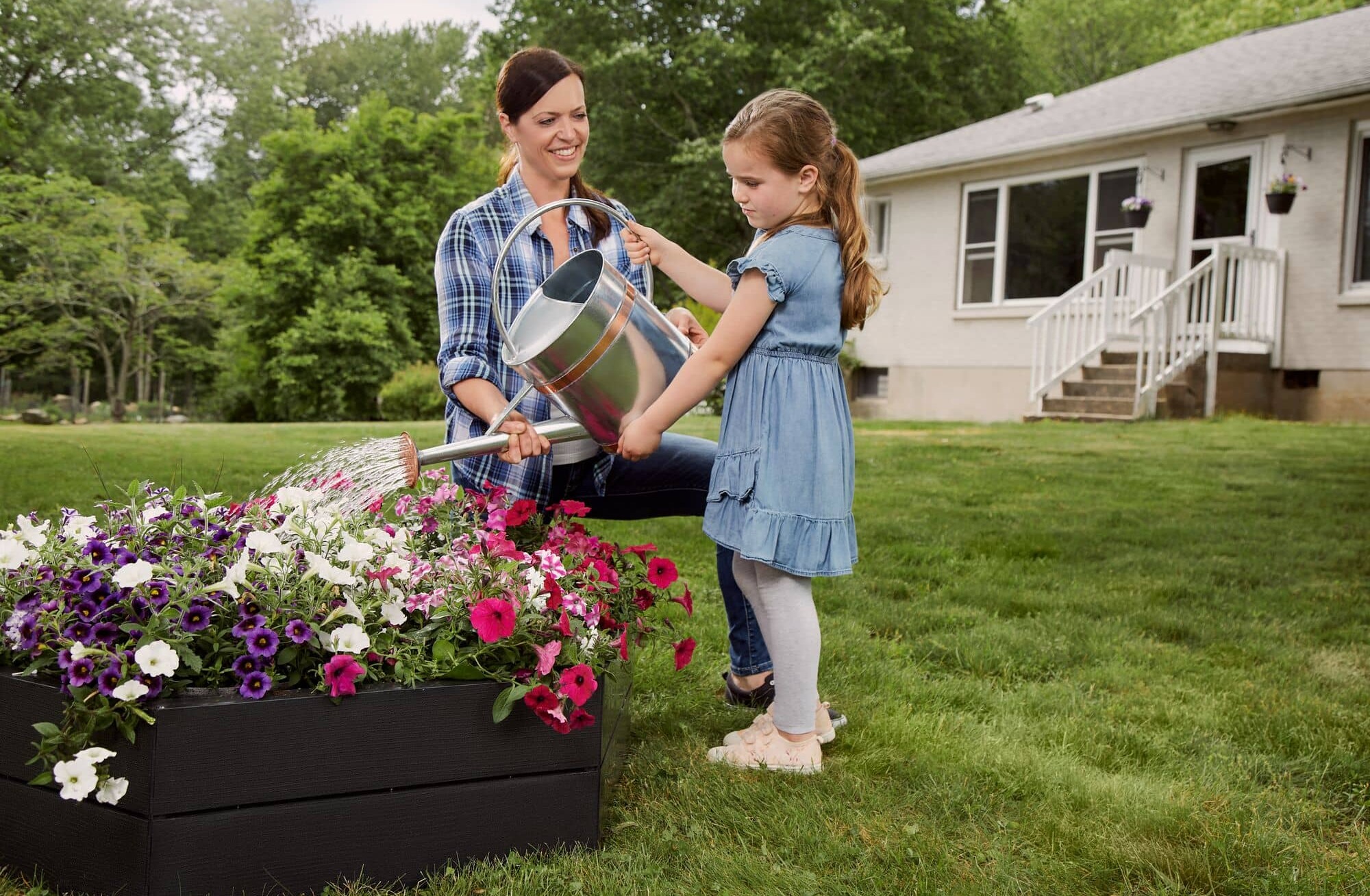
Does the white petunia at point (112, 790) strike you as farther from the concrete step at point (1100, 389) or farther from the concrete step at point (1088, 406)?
the concrete step at point (1100, 389)

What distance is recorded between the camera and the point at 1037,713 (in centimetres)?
292

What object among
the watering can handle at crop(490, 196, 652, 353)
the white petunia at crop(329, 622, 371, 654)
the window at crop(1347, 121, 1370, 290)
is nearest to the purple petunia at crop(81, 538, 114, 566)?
the white petunia at crop(329, 622, 371, 654)

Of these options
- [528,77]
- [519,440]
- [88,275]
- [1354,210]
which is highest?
[1354,210]

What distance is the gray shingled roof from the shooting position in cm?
1182

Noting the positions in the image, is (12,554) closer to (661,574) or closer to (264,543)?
(264,543)

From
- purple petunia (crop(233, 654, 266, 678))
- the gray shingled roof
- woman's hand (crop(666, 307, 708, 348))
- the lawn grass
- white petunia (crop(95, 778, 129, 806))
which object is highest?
the gray shingled roof

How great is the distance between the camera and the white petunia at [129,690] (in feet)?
5.49

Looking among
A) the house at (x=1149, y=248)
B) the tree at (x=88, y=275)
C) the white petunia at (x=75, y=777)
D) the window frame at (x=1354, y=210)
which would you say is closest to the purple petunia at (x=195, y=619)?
the white petunia at (x=75, y=777)

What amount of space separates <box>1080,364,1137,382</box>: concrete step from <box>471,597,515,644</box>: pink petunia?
1112 cm

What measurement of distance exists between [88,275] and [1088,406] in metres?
19.9

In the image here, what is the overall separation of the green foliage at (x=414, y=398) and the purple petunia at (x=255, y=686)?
1776cm

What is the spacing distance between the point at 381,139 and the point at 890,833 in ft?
89.5

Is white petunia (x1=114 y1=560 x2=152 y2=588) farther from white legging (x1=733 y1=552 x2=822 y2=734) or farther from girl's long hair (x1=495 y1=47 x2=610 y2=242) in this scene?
girl's long hair (x1=495 y1=47 x2=610 y2=242)

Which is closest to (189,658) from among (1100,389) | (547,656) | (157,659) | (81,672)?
(157,659)
